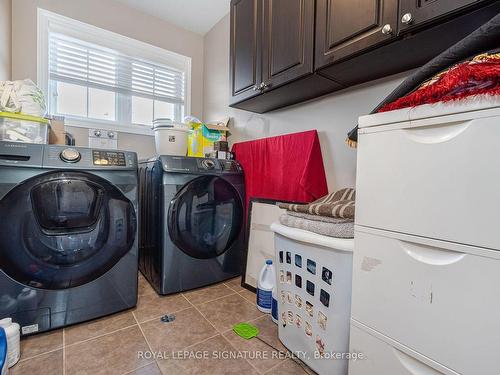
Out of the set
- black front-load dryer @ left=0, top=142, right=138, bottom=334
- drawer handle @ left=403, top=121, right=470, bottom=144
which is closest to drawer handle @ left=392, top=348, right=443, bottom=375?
drawer handle @ left=403, top=121, right=470, bottom=144

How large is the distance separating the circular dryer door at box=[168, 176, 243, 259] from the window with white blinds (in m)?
1.24

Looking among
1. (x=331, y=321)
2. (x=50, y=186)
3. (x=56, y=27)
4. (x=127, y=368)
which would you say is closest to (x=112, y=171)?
(x=50, y=186)

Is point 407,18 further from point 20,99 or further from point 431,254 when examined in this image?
point 20,99

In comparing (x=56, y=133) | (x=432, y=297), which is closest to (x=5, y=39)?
(x=56, y=133)

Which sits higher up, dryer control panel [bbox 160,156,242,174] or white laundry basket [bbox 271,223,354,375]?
dryer control panel [bbox 160,156,242,174]

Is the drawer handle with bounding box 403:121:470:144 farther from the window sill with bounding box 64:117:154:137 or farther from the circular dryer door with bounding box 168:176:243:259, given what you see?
the window sill with bounding box 64:117:154:137

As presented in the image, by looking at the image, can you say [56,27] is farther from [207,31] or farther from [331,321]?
[331,321]

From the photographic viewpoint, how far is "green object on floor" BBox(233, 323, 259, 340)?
1.20 m

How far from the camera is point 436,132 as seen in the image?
24.4 inches

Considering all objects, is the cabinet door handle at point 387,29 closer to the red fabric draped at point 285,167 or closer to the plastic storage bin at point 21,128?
the red fabric draped at point 285,167

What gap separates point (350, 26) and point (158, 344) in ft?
5.30

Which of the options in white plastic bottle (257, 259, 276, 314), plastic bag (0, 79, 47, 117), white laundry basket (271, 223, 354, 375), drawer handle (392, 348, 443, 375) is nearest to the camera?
drawer handle (392, 348, 443, 375)

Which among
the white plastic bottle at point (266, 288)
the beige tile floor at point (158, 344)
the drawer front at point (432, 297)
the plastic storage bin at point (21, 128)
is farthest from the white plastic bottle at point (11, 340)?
the drawer front at point (432, 297)

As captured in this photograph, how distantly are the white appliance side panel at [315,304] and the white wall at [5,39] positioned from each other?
2.18 m
